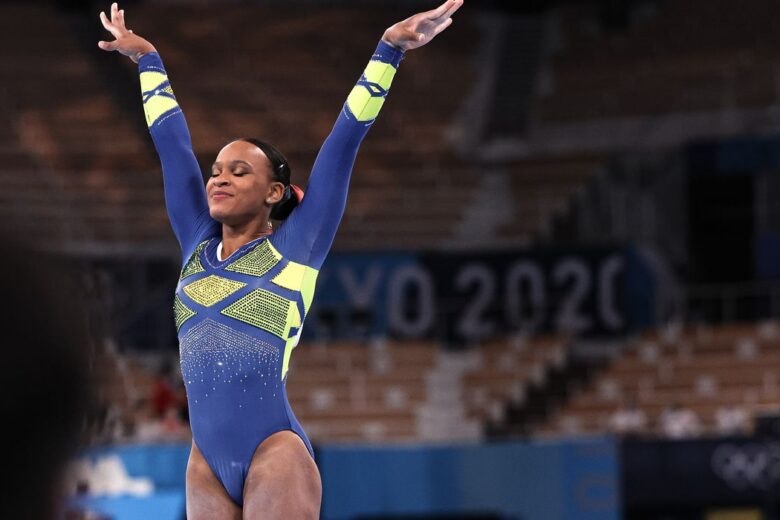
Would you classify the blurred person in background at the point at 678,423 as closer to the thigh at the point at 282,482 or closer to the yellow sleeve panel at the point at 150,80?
the yellow sleeve panel at the point at 150,80

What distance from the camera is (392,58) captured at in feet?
13.2

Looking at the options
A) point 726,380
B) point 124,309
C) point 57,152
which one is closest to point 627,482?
point 726,380

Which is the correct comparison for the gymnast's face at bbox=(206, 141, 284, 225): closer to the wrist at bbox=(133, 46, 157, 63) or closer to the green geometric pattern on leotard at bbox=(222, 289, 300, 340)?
the green geometric pattern on leotard at bbox=(222, 289, 300, 340)

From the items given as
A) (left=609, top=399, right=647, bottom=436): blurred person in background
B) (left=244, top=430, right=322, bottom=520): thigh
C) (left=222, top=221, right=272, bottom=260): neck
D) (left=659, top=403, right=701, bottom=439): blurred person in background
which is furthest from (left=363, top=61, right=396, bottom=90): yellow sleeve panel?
(left=609, top=399, right=647, bottom=436): blurred person in background

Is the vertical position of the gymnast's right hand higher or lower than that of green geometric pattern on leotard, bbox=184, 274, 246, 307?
higher

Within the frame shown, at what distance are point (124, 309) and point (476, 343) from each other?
4.22 meters

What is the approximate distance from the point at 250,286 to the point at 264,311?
0.29ft

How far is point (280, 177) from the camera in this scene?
13.1 feet

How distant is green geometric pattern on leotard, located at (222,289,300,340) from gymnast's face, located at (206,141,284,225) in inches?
10.3

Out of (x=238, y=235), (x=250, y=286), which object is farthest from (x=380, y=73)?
(x=250, y=286)

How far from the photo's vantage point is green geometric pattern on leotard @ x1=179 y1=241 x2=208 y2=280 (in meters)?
3.96

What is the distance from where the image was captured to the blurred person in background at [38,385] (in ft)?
2.50

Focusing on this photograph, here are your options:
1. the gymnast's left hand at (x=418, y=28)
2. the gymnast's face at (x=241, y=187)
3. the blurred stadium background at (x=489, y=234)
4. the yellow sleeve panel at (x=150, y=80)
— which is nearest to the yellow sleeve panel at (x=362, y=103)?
the gymnast's left hand at (x=418, y=28)

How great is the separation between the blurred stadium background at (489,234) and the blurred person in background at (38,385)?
1090 cm
